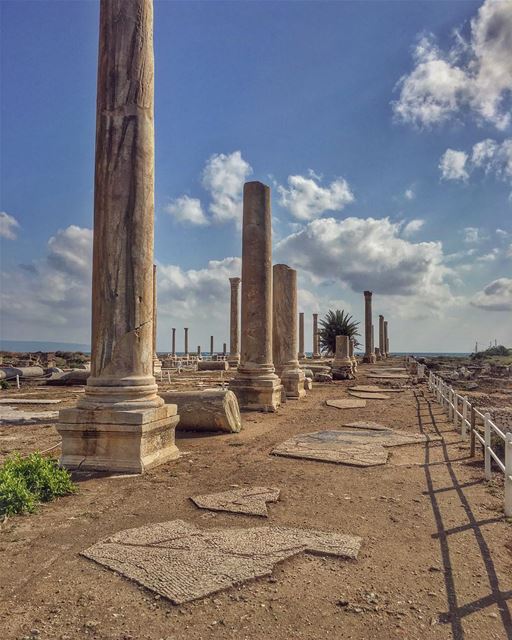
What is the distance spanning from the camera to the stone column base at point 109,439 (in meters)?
5.88

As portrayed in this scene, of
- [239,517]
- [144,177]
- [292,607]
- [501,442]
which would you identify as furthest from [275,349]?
[292,607]

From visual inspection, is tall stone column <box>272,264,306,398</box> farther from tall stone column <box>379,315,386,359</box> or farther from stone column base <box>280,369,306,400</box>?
tall stone column <box>379,315,386,359</box>

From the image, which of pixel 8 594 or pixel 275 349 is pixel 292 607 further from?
pixel 275 349

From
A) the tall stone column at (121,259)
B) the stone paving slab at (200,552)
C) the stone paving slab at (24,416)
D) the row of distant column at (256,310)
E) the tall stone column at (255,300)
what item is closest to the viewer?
the stone paving slab at (200,552)

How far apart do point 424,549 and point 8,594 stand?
2940mm

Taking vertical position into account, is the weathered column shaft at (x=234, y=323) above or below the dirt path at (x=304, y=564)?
above

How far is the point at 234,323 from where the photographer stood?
1216 inches

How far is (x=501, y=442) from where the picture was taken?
7.67 m

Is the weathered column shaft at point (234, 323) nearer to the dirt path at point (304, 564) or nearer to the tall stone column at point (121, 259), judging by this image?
the tall stone column at point (121, 259)

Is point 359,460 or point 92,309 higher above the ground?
point 92,309

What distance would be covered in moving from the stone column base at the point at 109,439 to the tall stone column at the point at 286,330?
32.0 ft

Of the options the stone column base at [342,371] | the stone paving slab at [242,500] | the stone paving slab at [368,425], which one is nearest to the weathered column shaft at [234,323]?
the stone column base at [342,371]

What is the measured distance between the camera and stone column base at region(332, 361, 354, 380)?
80.1 feet

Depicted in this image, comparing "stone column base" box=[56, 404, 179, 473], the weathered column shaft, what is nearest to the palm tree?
the weathered column shaft
